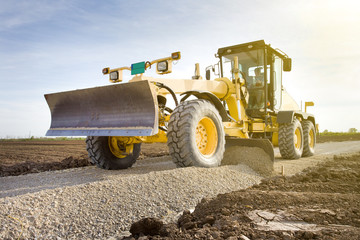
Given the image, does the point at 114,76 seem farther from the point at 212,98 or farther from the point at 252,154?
Answer: the point at 252,154

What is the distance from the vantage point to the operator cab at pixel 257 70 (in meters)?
8.02

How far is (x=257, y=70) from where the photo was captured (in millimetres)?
8125

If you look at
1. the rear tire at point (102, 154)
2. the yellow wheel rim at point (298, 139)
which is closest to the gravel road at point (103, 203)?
the rear tire at point (102, 154)

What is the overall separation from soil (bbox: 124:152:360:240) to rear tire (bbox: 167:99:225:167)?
1.62 meters

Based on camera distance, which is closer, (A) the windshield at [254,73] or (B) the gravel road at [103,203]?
(B) the gravel road at [103,203]

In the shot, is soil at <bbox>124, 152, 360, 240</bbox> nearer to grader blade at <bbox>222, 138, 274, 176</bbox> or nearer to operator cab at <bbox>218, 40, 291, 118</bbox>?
grader blade at <bbox>222, 138, 274, 176</bbox>

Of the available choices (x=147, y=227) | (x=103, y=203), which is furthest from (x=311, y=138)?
(x=147, y=227)

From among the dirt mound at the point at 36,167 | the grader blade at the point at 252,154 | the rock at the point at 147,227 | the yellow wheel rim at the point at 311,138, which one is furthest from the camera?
the yellow wheel rim at the point at 311,138

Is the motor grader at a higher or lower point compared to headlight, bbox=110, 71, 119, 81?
lower

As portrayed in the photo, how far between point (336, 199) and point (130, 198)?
2.23m

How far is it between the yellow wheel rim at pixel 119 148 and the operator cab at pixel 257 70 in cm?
310

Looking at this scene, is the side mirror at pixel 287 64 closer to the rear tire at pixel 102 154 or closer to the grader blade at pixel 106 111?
the grader blade at pixel 106 111

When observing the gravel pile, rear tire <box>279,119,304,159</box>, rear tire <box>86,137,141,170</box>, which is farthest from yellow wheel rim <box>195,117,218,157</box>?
rear tire <box>279,119,304,159</box>

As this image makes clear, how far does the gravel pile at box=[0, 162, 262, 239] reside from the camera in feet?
9.50
